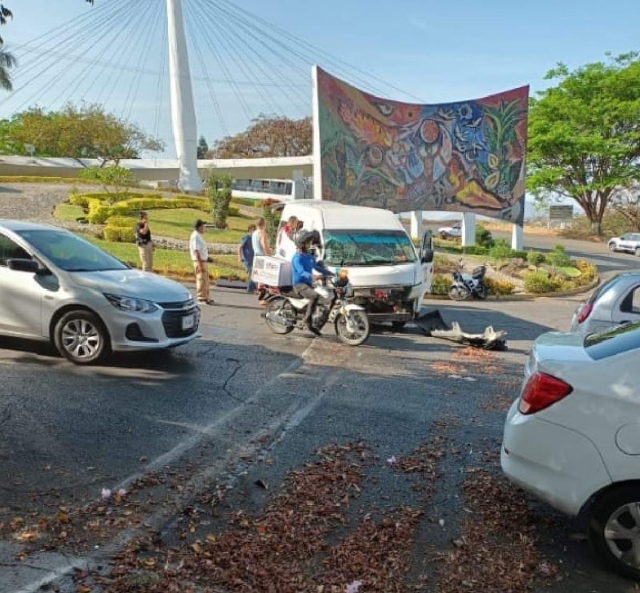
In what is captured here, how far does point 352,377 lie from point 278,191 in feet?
176

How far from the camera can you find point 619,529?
138 inches

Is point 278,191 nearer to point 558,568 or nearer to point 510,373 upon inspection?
point 510,373

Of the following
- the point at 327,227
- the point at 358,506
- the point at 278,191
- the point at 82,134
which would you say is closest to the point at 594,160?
the point at 278,191

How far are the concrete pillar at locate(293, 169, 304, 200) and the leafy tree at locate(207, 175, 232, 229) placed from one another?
64.3 feet

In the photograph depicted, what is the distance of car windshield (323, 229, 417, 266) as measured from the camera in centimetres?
1182

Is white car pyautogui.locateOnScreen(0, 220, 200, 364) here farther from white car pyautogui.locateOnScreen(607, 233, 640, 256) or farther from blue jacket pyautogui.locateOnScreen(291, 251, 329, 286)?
white car pyautogui.locateOnScreen(607, 233, 640, 256)

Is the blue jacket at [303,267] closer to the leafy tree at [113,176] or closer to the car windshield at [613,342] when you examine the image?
the car windshield at [613,342]

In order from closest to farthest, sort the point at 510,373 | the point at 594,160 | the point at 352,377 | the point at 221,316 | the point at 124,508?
the point at 124,508, the point at 352,377, the point at 510,373, the point at 221,316, the point at 594,160

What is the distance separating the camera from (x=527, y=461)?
3715 mm

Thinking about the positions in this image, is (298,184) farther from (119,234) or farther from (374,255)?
(374,255)

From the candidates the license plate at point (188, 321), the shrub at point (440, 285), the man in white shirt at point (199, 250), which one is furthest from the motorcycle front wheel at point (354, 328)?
the shrub at point (440, 285)

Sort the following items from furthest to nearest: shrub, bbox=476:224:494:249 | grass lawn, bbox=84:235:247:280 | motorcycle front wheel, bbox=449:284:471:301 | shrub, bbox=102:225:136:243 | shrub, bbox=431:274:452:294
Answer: shrub, bbox=476:224:494:249, shrub, bbox=102:225:136:243, shrub, bbox=431:274:452:294, motorcycle front wheel, bbox=449:284:471:301, grass lawn, bbox=84:235:247:280

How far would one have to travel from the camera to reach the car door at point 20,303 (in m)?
7.67

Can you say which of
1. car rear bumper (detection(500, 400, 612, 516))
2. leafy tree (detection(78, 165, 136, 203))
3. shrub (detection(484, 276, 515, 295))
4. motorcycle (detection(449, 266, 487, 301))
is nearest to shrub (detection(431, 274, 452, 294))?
motorcycle (detection(449, 266, 487, 301))
